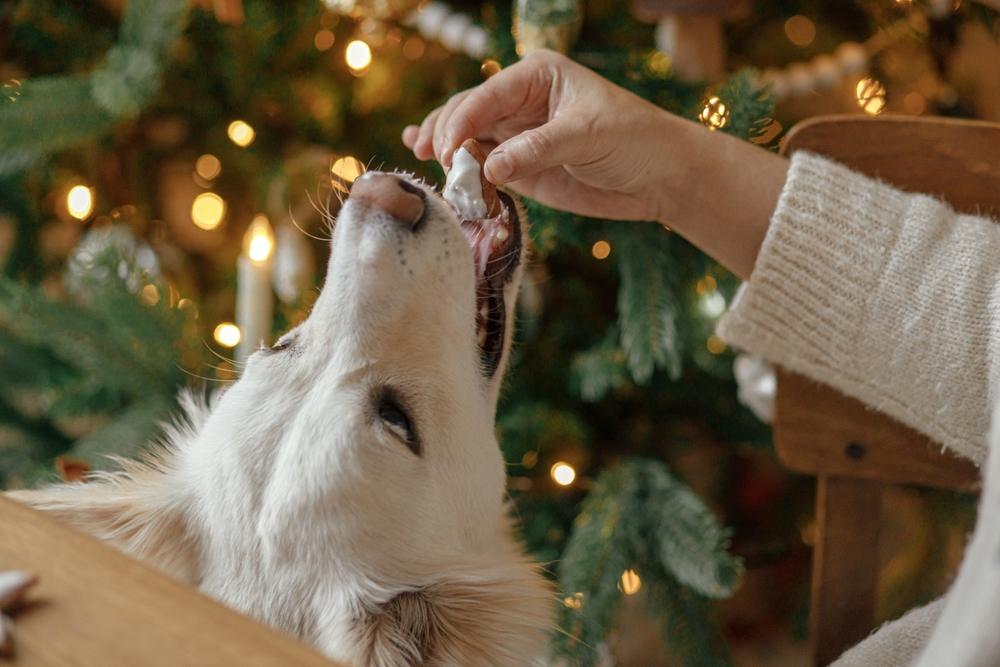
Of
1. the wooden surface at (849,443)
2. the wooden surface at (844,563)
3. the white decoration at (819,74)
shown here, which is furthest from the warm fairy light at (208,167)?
the wooden surface at (844,563)

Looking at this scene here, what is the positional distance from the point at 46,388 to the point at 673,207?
1161 millimetres

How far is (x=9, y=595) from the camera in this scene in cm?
47

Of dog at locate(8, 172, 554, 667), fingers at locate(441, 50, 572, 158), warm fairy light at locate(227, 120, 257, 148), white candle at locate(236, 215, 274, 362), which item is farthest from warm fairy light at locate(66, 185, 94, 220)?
fingers at locate(441, 50, 572, 158)

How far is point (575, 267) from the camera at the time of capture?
4.60ft

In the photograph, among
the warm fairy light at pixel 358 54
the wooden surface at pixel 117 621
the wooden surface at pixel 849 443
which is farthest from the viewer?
the warm fairy light at pixel 358 54

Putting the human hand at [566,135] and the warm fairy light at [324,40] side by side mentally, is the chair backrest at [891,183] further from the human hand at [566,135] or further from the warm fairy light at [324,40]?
the warm fairy light at [324,40]

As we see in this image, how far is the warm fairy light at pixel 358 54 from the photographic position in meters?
1.38

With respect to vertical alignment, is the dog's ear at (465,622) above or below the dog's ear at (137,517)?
above

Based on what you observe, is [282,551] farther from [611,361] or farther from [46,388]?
[46,388]

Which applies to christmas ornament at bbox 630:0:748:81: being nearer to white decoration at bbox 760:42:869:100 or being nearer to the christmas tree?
the christmas tree

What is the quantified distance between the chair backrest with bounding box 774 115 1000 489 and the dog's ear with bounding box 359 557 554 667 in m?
0.43

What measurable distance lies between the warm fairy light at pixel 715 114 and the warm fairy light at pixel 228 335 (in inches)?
37.1

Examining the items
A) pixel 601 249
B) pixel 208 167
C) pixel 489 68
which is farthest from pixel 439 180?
pixel 208 167

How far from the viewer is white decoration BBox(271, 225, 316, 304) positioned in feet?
4.60
